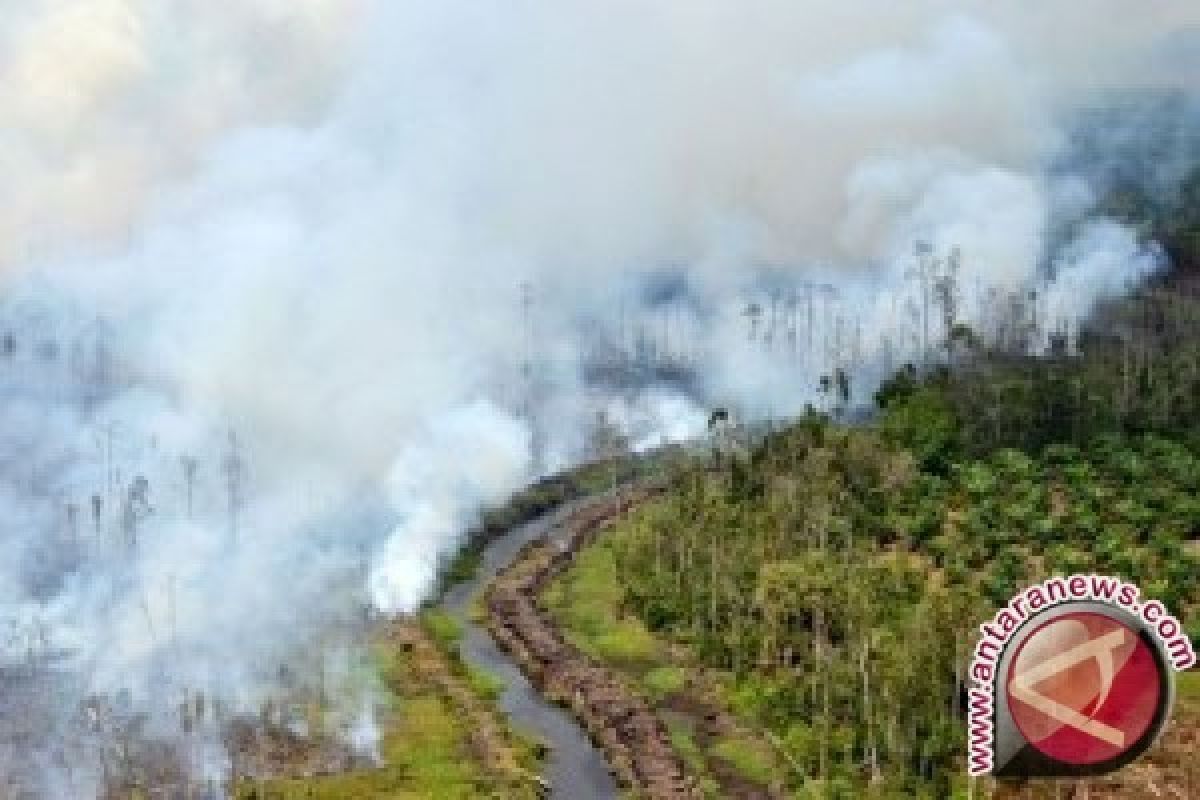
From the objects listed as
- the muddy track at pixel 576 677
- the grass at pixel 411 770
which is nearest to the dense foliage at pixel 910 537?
the muddy track at pixel 576 677

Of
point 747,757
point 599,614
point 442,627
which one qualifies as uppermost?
point 599,614

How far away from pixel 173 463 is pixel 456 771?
72.3 metres

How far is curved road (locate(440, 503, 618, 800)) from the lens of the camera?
74.8 metres

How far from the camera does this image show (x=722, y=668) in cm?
9056

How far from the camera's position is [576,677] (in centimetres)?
8988

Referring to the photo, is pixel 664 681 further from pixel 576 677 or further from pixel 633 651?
pixel 633 651

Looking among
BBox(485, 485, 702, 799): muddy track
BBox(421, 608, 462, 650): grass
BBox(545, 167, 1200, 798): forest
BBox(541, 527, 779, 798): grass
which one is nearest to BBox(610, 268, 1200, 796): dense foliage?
BBox(545, 167, 1200, 798): forest

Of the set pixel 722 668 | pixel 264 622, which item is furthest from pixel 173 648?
pixel 722 668

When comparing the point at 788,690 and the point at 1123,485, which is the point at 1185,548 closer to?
the point at 1123,485

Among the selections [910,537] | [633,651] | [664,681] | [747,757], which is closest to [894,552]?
[910,537]

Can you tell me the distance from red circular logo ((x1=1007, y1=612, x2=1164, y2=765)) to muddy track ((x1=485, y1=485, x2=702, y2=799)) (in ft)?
104

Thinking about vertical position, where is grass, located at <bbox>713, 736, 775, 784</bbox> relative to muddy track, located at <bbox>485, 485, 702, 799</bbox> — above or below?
below

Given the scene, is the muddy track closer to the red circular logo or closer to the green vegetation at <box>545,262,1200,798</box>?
the green vegetation at <box>545,262,1200,798</box>

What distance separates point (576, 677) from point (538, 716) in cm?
475
